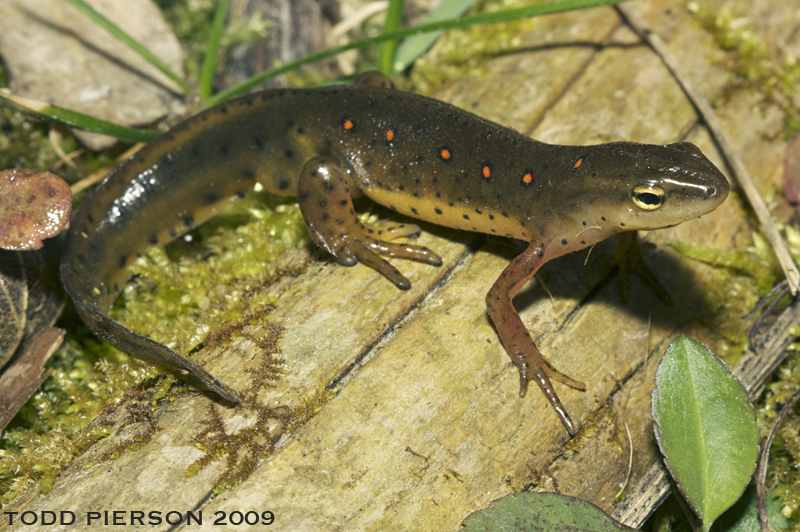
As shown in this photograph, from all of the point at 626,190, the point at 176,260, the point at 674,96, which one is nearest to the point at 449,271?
the point at 626,190

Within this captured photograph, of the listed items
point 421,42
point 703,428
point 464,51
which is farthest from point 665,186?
point 421,42

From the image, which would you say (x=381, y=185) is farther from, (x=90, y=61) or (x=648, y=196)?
(x=90, y=61)

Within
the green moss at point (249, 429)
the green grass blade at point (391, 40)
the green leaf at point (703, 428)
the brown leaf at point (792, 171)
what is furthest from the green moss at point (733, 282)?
the green grass blade at point (391, 40)

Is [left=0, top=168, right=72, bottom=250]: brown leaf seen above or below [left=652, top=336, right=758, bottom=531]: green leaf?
above

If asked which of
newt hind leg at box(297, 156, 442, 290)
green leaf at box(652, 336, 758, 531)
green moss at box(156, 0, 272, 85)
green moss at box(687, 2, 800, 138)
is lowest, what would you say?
green leaf at box(652, 336, 758, 531)

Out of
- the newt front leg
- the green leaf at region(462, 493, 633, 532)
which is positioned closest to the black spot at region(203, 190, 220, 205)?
the newt front leg

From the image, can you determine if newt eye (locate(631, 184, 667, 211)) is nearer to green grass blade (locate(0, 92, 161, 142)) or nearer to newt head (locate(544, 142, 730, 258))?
newt head (locate(544, 142, 730, 258))

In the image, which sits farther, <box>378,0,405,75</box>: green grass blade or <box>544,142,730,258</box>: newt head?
<box>378,0,405,75</box>: green grass blade
